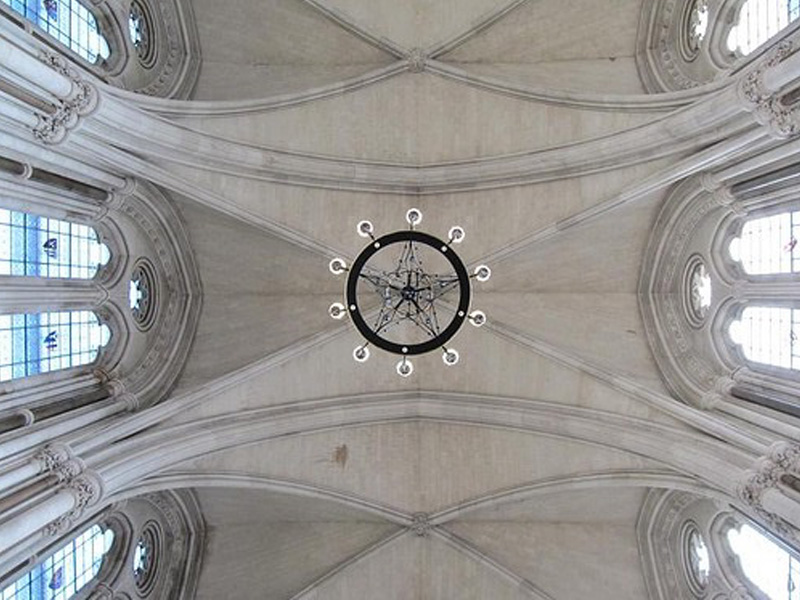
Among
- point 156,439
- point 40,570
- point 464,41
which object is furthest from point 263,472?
point 464,41

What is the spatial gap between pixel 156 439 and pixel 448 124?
25.4 ft

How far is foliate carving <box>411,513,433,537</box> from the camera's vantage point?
1566cm

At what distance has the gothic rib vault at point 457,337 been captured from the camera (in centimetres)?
1398

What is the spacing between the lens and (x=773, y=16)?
1210cm

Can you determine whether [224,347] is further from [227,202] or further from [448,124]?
[448,124]

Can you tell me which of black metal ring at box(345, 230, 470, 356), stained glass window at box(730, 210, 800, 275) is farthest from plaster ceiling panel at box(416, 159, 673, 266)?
black metal ring at box(345, 230, 470, 356)

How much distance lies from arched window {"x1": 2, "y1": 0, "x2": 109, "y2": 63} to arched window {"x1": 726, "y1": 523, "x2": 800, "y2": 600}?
43.4 ft

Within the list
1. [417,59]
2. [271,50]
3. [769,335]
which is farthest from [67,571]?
[769,335]

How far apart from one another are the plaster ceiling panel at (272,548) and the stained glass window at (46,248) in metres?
5.30

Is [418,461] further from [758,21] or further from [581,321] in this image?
[758,21]

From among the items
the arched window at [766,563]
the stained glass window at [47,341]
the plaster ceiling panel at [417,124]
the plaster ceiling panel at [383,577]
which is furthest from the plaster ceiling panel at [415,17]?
the arched window at [766,563]

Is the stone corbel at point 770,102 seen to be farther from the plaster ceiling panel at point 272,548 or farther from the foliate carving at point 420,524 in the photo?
the plaster ceiling panel at point 272,548

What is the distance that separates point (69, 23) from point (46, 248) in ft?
11.8

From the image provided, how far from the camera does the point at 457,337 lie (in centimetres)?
1562
